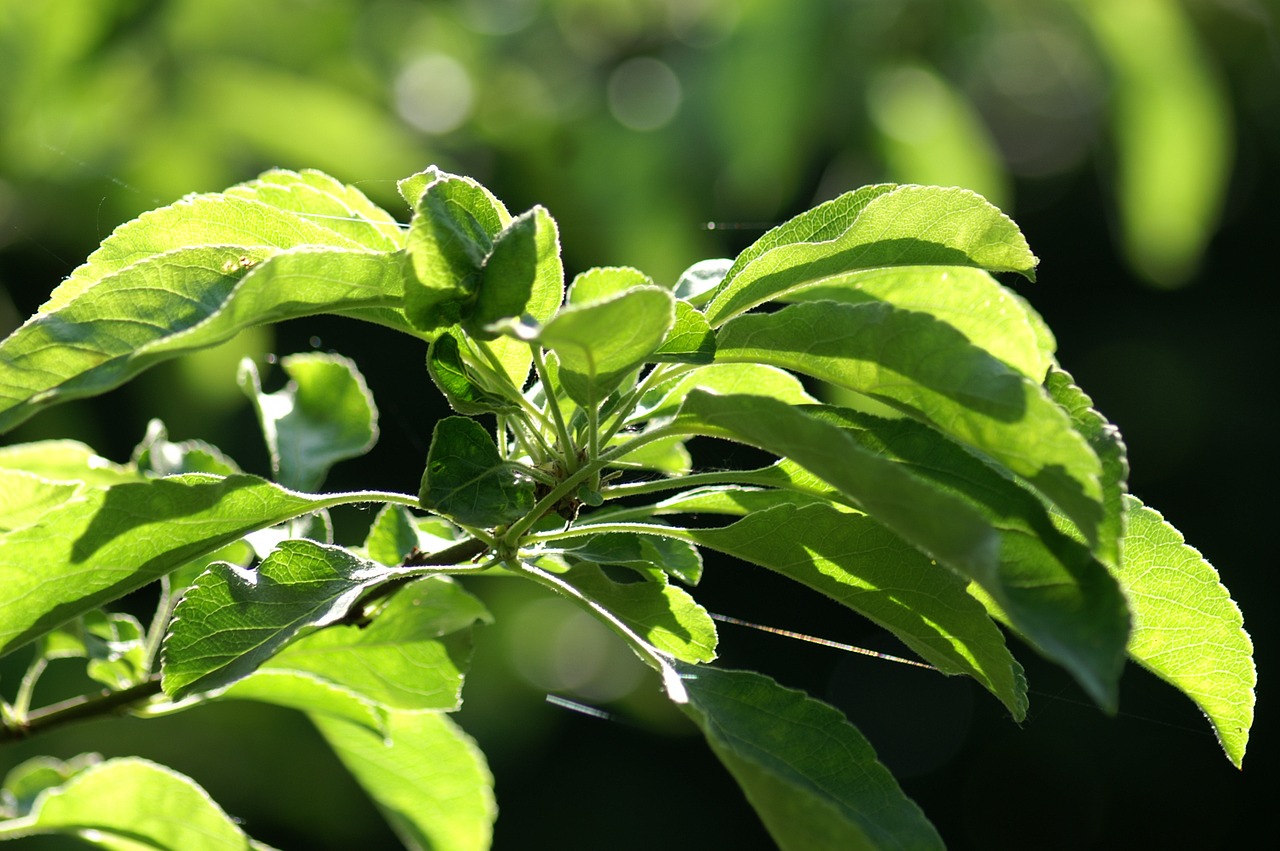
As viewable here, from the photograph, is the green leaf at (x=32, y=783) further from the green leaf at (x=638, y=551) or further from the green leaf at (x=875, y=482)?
the green leaf at (x=875, y=482)

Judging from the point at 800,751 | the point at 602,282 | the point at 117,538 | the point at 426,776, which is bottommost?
the point at 426,776

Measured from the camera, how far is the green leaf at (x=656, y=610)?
2.60 feet

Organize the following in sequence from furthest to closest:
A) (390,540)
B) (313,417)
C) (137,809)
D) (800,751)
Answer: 1. (313,417)
2. (137,809)
3. (390,540)
4. (800,751)

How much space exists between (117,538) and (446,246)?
248 millimetres

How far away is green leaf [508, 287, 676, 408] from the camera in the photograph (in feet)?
1.86

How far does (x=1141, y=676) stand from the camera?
14.0 feet

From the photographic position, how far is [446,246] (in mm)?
622

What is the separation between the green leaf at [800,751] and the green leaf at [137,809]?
48 centimetres

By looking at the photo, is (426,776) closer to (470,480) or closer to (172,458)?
(172,458)

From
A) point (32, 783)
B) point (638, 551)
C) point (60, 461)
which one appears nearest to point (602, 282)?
point (638, 551)

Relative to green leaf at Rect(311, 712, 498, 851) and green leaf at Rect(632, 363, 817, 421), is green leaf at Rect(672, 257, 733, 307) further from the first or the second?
green leaf at Rect(311, 712, 498, 851)

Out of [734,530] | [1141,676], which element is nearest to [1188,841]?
[1141,676]

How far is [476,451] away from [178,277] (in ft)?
0.61

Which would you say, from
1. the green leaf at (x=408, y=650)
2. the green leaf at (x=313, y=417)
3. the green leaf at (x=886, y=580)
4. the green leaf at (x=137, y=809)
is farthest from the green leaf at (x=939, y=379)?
the green leaf at (x=137, y=809)
